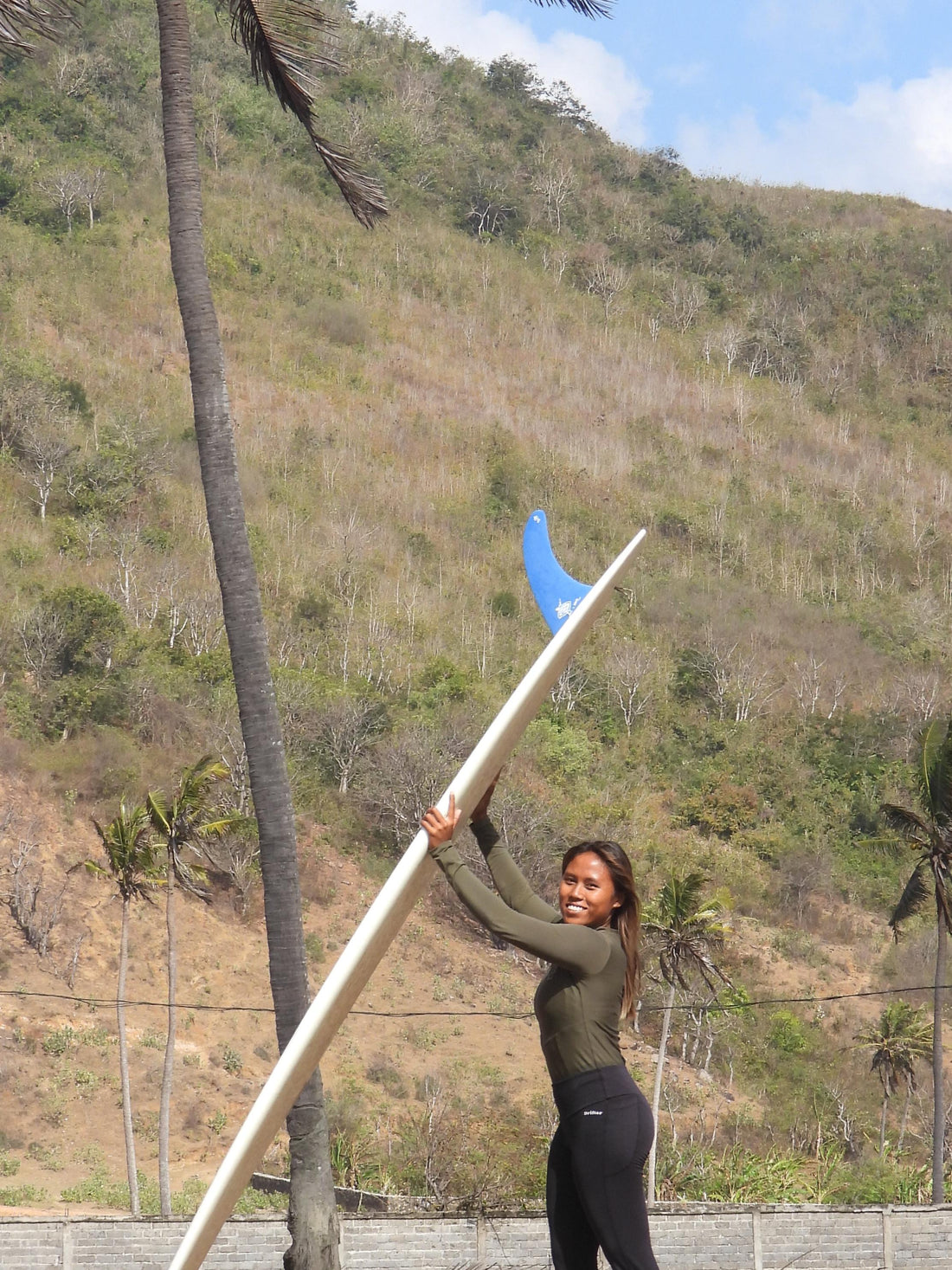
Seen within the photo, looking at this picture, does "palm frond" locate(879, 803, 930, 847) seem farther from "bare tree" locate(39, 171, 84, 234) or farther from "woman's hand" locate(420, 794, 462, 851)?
"bare tree" locate(39, 171, 84, 234)

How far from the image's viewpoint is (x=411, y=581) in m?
36.7

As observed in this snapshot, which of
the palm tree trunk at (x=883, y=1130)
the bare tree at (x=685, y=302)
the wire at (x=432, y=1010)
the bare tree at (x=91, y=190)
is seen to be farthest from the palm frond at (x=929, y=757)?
the bare tree at (x=685, y=302)

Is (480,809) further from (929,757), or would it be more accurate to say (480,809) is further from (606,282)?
(606,282)

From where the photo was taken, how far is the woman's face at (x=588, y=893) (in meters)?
2.76

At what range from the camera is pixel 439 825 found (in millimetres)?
2654

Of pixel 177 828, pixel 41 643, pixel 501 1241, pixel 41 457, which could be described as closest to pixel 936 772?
pixel 501 1241

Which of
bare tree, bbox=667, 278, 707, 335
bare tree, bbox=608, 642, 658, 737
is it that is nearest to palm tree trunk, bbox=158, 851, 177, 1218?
bare tree, bbox=608, 642, 658, 737

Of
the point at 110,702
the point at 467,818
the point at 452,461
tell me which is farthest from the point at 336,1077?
the point at 452,461

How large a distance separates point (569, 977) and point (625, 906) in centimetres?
21

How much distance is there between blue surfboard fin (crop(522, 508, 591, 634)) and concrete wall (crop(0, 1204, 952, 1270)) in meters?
7.60

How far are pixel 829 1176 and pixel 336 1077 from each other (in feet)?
25.3

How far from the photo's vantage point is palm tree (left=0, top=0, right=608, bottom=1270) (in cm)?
695

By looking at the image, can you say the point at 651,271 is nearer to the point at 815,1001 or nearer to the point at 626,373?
the point at 626,373

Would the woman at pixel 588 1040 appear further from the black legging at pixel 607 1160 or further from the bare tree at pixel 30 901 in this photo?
the bare tree at pixel 30 901
